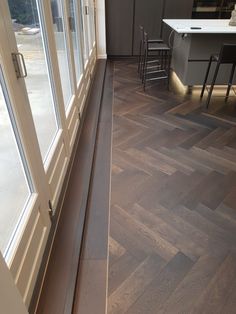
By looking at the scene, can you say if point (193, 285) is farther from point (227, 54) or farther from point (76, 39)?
point (76, 39)

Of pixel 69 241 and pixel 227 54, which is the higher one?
pixel 227 54

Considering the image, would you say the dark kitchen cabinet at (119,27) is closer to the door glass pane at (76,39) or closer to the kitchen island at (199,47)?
the kitchen island at (199,47)

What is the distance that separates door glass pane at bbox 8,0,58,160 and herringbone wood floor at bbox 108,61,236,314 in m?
0.75

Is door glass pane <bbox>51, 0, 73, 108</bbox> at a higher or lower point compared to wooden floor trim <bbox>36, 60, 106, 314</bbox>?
higher

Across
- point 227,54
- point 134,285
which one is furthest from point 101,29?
point 134,285

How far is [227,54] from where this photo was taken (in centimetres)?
316

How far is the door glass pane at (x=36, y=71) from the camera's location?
54.9 inches

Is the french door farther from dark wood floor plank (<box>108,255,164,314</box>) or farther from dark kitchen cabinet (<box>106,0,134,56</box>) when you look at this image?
dark kitchen cabinet (<box>106,0,134,56</box>)

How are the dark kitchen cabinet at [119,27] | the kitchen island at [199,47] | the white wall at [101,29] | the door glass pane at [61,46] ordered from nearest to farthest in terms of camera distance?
the door glass pane at [61,46]
the kitchen island at [199,47]
the white wall at [101,29]
the dark kitchen cabinet at [119,27]

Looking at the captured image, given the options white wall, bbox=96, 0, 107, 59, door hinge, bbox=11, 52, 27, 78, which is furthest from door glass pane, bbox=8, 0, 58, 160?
white wall, bbox=96, 0, 107, 59

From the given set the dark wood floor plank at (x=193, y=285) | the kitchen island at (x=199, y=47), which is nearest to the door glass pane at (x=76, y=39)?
the kitchen island at (x=199, y=47)

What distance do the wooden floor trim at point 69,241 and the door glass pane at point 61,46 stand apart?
587 millimetres

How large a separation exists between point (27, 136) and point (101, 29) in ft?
16.4

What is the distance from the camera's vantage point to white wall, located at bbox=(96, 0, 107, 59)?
5.18 m
